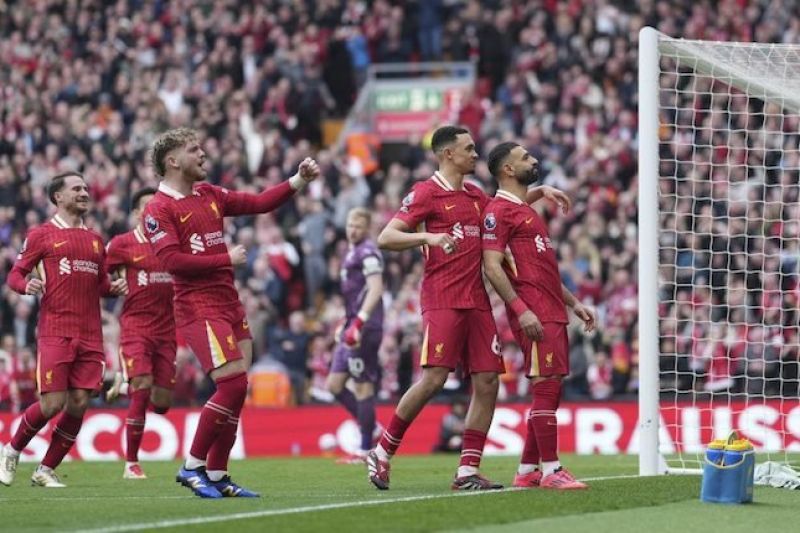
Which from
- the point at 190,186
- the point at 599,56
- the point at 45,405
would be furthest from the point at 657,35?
the point at 599,56

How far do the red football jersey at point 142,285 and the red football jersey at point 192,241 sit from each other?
361 cm

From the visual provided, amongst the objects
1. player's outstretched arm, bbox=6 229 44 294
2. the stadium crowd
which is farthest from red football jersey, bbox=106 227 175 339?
the stadium crowd

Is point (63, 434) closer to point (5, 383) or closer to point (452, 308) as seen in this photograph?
point (452, 308)

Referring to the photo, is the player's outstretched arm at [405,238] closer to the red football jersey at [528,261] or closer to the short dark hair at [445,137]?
the red football jersey at [528,261]

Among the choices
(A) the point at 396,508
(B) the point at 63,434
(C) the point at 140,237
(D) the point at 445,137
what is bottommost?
(B) the point at 63,434

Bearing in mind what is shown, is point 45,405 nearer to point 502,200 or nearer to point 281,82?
point 502,200

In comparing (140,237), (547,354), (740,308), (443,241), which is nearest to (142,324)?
(140,237)

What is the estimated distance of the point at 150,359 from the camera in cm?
1489

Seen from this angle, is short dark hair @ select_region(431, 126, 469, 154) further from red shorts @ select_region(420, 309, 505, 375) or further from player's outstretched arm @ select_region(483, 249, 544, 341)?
red shorts @ select_region(420, 309, 505, 375)

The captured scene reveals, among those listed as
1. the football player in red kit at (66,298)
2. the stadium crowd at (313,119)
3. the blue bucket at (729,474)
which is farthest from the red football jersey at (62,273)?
the stadium crowd at (313,119)

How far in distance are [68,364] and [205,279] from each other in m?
2.66

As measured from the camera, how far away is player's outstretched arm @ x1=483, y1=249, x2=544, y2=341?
11250 millimetres

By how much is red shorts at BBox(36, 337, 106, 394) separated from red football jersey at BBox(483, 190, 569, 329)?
377 centimetres

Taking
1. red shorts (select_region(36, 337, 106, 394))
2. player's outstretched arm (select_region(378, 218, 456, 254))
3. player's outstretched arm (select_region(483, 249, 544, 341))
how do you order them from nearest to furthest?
player's outstretched arm (select_region(378, 218, 456, 254)) → player's outstretched arm (select_region(483, 249, 544, 341)) → red shorts (select_region(36, 337, 106, 394))
